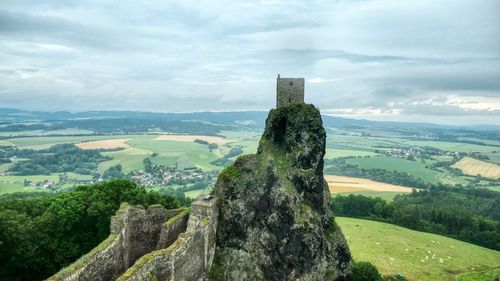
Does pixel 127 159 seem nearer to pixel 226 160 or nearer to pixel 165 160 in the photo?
pixel 165 160

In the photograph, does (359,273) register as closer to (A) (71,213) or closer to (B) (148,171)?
(A) (71,213)

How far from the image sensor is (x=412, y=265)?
150ft

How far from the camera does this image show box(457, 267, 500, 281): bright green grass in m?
42.9

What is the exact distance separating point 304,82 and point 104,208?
84.8 feet

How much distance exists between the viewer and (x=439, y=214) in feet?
245

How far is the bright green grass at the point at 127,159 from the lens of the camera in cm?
13638

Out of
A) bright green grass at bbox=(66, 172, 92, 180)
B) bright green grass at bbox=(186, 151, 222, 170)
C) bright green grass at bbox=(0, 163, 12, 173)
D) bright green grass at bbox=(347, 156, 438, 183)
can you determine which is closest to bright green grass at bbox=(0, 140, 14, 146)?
bright green grass at bbox=(0, 163, 12, 173)

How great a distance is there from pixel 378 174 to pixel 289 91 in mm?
135579

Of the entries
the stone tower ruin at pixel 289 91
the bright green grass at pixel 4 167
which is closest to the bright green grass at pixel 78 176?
the bright green grass at pixel 4 167

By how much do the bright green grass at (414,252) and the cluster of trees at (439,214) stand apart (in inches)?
191

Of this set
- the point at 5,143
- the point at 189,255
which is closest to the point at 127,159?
the point at 5,143

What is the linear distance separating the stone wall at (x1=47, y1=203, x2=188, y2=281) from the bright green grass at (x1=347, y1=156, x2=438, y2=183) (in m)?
151

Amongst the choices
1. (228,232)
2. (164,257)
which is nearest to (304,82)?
(228,232)

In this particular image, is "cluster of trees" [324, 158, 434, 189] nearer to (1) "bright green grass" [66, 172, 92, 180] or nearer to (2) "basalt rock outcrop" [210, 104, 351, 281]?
(1) "bright green grass" [66, 172, 92, 180]
